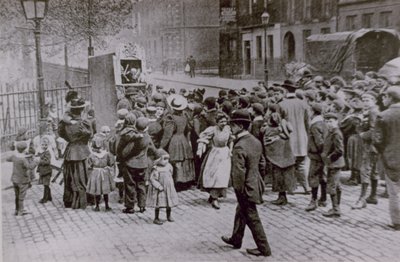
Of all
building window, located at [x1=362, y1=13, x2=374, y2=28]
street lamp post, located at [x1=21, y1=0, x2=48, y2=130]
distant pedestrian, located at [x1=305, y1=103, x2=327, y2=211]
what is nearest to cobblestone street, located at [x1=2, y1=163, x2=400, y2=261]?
distant pedestrian, located at [x1=305, y1=103, x2=327, y2=211]

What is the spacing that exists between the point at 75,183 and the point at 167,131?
1.46 metres

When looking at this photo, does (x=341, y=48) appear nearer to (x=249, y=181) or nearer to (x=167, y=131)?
(x=167, y=131)

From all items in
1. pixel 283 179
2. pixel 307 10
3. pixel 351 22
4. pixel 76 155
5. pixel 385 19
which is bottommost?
pixel 283 179

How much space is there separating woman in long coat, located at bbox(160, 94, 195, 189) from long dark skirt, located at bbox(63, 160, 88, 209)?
1.20m

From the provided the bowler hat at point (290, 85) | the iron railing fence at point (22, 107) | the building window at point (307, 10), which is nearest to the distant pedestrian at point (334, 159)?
the bowler hat at point (290, 85)

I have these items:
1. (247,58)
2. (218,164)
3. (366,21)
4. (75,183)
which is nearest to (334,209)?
(218,164)

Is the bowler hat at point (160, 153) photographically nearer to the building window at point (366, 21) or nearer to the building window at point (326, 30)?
the building window at point (366, 21)

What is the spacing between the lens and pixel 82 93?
9.47 meters

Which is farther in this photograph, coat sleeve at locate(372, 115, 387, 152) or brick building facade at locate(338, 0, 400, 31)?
brick building facade at locate(338, 0, 400, 31)

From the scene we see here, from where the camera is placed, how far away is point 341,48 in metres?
13.5

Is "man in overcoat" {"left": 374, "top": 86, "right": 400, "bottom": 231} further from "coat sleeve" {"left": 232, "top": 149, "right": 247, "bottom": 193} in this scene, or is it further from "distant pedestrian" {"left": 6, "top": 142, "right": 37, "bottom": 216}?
"distant pedestrian" {"left": 6, "top": 142, "right": 37, "bottom": 216}

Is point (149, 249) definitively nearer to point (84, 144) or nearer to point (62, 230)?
point (62, 230)

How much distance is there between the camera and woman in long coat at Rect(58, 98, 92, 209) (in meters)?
6.25

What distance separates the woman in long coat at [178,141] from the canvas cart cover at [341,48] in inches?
270
